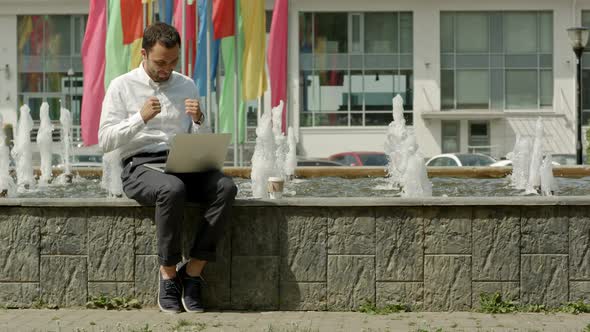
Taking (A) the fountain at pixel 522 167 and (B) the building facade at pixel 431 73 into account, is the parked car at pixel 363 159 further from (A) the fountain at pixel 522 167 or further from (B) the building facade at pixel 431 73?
(A) the fountain at pixel 522 167

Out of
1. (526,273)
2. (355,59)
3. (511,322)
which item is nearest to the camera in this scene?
(511,322)

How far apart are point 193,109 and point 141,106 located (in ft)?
1.25

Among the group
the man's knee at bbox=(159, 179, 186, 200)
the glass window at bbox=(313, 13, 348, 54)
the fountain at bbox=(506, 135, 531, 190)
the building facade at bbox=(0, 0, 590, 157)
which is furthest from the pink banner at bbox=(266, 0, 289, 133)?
the glass window at bbox=(313, 13, 348, 54)

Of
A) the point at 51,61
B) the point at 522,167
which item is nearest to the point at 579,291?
the point at 522,167

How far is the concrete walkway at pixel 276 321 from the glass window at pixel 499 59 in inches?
1676

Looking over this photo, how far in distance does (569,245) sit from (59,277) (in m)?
3.47

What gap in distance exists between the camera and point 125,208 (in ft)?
25.0

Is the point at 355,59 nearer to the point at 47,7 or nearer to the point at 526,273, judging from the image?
the point at 47,7

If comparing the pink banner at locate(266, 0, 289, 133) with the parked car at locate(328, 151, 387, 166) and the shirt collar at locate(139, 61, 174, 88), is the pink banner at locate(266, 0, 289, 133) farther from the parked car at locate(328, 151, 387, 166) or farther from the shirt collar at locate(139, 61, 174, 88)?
the shirt collar at locate(139, 61, 174, 88)

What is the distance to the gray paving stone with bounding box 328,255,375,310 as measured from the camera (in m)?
7.59

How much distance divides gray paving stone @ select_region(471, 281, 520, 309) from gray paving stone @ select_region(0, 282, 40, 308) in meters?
2.98

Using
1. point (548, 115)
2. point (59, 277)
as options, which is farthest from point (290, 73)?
point (59, 277)

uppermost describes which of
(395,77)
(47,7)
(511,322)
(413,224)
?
(47,7)

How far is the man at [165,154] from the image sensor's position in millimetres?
7207
